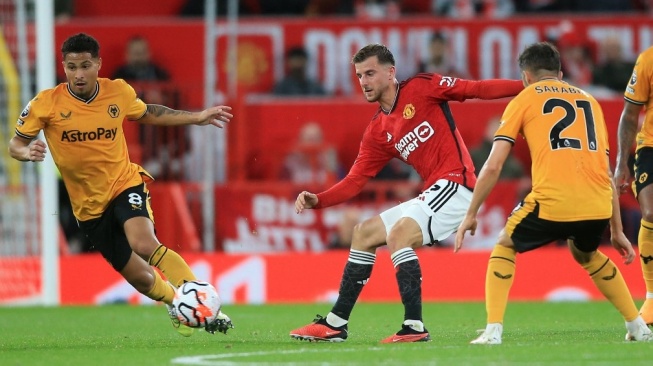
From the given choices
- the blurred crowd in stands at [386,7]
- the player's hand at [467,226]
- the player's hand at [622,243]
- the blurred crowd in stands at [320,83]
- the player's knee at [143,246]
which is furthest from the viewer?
the blurred crowd in stands at [386,7]

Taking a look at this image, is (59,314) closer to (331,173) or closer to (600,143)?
(331,173)

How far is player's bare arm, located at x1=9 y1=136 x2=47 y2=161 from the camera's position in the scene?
27.5 ft

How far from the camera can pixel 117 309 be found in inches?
527

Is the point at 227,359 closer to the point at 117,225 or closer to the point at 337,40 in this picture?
the point at 117,225

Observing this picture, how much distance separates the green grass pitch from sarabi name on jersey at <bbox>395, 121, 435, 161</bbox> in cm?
133

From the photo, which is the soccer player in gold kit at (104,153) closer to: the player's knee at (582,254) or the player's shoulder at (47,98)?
the player's shoulder at (47,98)

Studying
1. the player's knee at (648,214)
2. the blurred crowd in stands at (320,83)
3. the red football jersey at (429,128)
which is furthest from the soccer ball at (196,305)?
the blurred crowd in stands at (320,83)

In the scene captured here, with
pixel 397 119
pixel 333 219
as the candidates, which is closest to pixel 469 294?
pixel 333 219

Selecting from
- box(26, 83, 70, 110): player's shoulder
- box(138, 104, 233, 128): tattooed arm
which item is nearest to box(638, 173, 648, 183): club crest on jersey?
box(138, 104, 233, 128): tattooed arm

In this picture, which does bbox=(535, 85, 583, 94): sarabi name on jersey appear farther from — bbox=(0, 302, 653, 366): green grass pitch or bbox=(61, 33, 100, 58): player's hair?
bbox=(61, 33, 100, 58): player's hair

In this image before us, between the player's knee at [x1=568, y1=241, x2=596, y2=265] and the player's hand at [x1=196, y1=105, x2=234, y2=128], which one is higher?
the player's hand at [x1=196, y1=105, x2=234, y2=128]

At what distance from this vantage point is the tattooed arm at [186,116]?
898cm

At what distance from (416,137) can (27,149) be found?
2.74 metres

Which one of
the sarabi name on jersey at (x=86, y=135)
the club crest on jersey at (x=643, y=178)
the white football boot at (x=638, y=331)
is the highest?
the sarabi name on jersey at (x=86, y=135)
